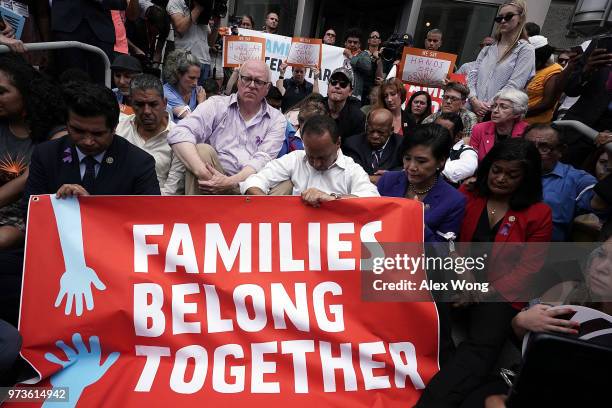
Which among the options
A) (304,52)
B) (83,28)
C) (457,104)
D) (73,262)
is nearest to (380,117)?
(457,104)

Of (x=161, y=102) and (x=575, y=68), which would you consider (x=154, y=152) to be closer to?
(x=161, y=102)

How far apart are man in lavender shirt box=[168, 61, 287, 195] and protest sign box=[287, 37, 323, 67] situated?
2.97 meters

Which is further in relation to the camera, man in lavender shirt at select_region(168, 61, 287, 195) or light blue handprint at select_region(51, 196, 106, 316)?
man in lavender shirt at select_region(168, 61, 287, 195)

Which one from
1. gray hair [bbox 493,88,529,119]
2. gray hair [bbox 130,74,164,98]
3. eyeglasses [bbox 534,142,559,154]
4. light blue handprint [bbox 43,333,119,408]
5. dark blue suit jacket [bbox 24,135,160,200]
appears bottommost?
light blue handprint [bbox 43,333,119,408]

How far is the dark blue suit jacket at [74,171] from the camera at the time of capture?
241 cm

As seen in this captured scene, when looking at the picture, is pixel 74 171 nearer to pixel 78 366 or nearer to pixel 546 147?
pixel 78 366

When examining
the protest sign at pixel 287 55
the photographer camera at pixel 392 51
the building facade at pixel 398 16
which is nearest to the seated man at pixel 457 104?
the photographer camera at pixel 392 51

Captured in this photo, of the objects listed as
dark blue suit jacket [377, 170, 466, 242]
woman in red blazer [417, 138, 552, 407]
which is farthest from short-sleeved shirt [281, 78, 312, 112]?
woman in red blazer [417, 138, 552, 407]

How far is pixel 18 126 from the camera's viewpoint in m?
2.80

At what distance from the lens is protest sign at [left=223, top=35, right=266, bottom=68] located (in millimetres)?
5852

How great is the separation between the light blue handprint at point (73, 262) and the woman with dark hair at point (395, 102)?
333 centimetres

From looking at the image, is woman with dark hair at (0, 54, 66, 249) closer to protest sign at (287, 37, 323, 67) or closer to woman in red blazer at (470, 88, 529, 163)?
woman in red blazer at (470, 88, 529, 163)

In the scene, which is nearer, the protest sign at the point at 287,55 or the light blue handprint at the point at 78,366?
the light blue handprint at the point at 78,366

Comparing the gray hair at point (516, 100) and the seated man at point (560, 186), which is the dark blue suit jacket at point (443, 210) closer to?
the seated man at point (560, 186)
